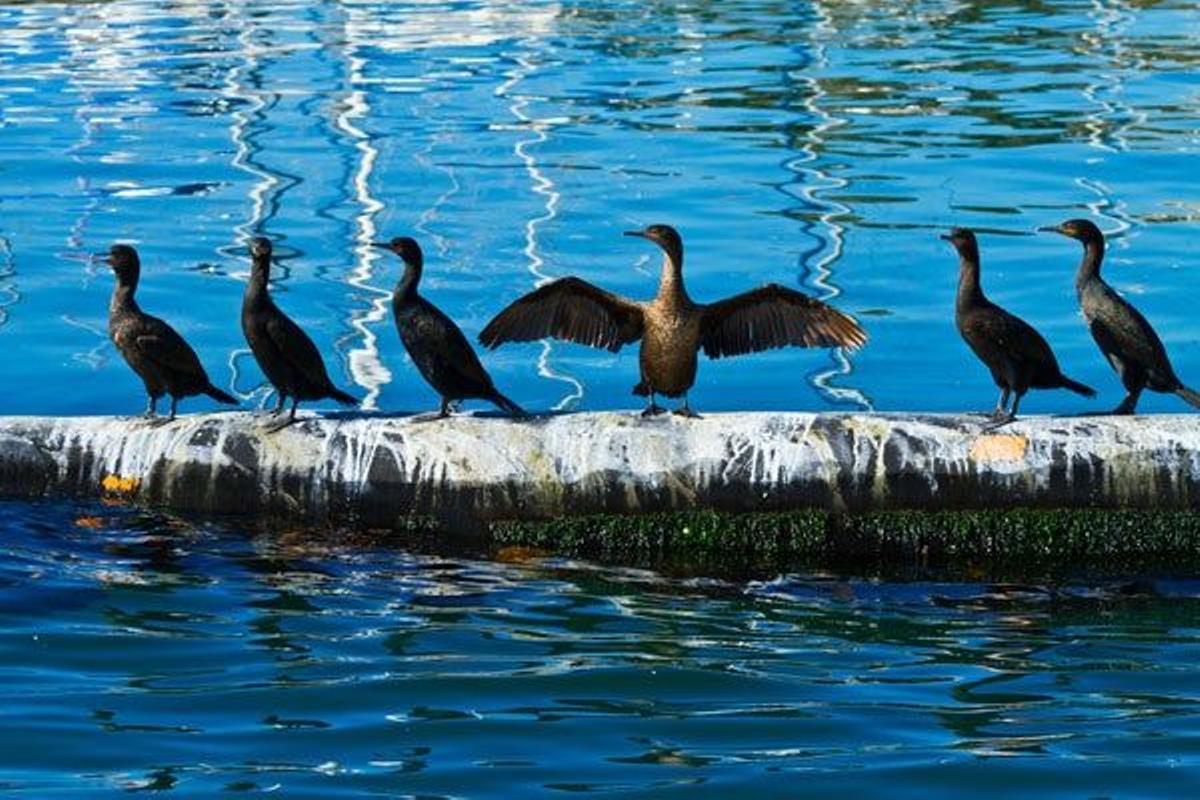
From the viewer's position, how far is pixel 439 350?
11.0 meters

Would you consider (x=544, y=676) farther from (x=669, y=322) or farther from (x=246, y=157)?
(x=246, y=157)

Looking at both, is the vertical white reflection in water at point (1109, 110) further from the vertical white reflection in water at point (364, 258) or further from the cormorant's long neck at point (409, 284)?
the cormorant's long neck at point (409, 284)

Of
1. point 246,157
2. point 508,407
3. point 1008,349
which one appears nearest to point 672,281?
point 508,407

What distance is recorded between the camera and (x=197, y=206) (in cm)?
2020

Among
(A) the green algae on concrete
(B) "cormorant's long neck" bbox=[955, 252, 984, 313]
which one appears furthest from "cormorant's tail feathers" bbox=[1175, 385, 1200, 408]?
(B) "cormorant's long neck" bbox=[955, 252, 984, 313]

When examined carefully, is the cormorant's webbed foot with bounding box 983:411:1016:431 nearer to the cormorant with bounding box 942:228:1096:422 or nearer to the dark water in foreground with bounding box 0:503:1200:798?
the cormorant with bounding box 942:228:1096:422

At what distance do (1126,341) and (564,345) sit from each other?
493cm

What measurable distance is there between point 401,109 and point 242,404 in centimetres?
1200

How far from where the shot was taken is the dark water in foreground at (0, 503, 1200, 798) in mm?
7965

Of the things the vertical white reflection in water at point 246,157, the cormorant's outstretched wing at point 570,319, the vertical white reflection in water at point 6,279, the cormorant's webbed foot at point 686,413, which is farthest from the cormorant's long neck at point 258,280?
the vertical white reflection in water at point 6,279

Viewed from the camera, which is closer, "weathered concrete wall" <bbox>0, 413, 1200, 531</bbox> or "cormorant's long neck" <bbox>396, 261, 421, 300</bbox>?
"weathered concrete wall" <bbox>0, 413, 1200, 531</bbox>

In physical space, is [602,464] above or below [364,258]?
above

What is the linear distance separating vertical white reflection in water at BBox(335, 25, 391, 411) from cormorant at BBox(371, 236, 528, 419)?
1.70 feet

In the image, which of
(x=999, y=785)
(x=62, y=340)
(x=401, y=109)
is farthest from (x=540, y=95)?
(x=999, y=785)
